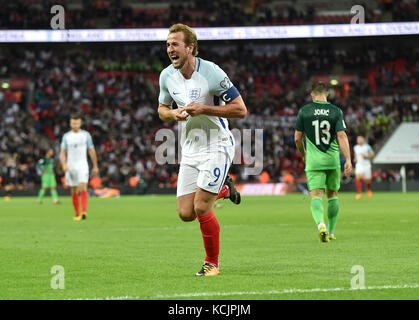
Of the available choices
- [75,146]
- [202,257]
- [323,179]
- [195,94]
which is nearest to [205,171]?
[195,94]

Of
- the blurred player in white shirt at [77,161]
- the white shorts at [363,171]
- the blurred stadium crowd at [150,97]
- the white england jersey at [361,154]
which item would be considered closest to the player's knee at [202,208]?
the blurred player in white shirt at [77,161]

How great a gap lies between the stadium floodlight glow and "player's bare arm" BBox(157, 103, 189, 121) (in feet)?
112

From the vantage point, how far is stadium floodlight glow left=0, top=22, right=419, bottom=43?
41562 mm

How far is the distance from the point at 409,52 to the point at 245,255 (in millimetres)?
38401

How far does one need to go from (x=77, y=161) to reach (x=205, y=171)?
1154 centimetres

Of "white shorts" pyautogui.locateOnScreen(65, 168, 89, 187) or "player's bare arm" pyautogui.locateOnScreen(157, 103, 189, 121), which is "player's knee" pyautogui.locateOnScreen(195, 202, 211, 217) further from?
"white shorts" pyautogui.locateOnScreen(65, 168, 89, 187)

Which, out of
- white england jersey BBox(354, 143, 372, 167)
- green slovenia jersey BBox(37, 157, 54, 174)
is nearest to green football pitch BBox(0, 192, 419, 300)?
green slovenia jersey BBox(37, 157, 54, 174)

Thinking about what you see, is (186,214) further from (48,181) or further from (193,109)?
(48,181)

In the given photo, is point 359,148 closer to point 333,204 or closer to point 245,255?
point 333,204

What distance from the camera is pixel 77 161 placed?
62.2 ft

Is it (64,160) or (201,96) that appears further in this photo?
(64,160)

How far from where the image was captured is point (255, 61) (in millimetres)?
46688
